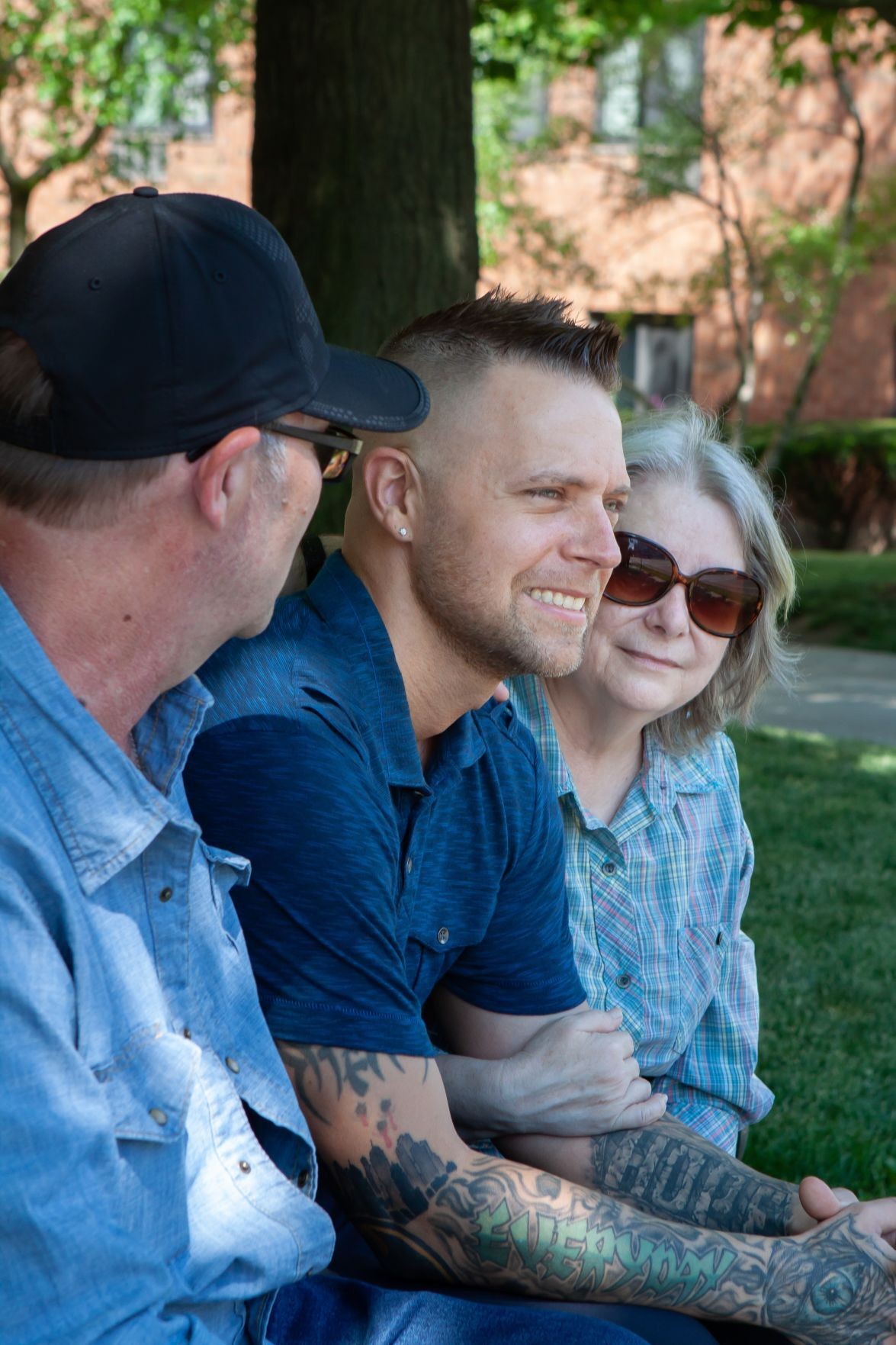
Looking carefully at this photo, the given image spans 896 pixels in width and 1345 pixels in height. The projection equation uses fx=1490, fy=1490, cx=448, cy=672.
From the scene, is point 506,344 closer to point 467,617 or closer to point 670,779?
point 467,617

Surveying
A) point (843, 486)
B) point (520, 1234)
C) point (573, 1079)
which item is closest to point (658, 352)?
point (843, 486)

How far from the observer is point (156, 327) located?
5.89 feet

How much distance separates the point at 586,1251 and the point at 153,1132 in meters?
0.92

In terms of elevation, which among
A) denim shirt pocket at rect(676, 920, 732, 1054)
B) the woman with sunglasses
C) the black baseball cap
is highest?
the black baseball cap

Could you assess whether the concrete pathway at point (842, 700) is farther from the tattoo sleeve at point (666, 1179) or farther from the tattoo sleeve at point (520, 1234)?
the tattoo sleeve at point (520, 1234)

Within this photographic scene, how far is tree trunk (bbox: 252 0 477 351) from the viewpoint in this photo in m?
5.67

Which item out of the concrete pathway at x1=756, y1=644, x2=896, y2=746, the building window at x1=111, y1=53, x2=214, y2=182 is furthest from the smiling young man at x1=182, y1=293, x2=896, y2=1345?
the building window at x1=111, y1=53, x2=214, y2=182

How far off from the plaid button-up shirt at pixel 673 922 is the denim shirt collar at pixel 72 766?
1.44 metres

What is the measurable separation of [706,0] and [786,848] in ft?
21.1

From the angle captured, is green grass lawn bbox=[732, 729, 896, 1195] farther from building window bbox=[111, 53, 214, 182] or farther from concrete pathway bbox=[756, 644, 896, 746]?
building window bbox=[111, 53, 214, 182]

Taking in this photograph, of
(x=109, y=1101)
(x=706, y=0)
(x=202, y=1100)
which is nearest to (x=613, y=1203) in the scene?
(x=202, y=1100)

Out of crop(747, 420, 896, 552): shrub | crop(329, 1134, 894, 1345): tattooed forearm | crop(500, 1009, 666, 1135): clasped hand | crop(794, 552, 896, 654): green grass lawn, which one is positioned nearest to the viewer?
crop(329, 1134, 894, 1345): tattooed forearm

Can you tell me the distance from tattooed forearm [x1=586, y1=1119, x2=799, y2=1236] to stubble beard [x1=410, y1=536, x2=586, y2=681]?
2.98 feet

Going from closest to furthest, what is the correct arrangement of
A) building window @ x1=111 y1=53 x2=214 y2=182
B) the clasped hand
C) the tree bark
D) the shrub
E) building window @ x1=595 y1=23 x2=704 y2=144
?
the clasped hand, the tree bark, building window @ x1=595 y1=23 x2=704 y2=144, building window @ x1=111 y1=53 x2=214 y2=182, the shrub
